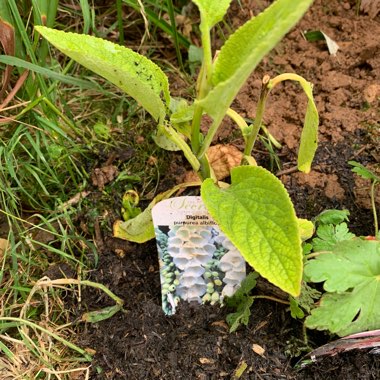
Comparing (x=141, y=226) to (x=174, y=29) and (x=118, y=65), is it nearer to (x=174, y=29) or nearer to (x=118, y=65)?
(x=118, y=65)

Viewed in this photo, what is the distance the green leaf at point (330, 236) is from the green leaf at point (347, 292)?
0.07m

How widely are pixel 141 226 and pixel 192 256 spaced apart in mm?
134

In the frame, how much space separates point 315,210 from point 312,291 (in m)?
0.25

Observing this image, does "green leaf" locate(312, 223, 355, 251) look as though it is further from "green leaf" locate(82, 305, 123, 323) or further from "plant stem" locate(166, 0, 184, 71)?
"plant stem" locate(166, 0, 184, 71)

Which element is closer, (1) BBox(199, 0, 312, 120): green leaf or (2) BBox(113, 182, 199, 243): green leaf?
(1) BBox(199, 0, 312, 120): green leaf

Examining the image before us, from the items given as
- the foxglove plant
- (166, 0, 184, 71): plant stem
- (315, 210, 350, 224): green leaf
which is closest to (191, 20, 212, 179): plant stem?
the foxglove plant

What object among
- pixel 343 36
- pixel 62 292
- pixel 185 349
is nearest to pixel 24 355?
pixel 62 292

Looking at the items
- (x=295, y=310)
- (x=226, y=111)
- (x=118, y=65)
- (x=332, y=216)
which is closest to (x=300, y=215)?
(x=332, y=216)

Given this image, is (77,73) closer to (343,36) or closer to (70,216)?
(70,216)

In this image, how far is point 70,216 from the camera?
1.47 meters

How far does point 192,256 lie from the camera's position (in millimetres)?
1280

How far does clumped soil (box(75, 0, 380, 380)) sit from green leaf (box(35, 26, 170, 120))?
39 centimetres

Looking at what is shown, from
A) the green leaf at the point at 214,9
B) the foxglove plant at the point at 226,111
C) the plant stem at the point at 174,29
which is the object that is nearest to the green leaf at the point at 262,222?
the foxglove plant at the point at 226,111

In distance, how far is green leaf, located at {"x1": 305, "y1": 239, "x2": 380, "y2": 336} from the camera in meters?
1.08
